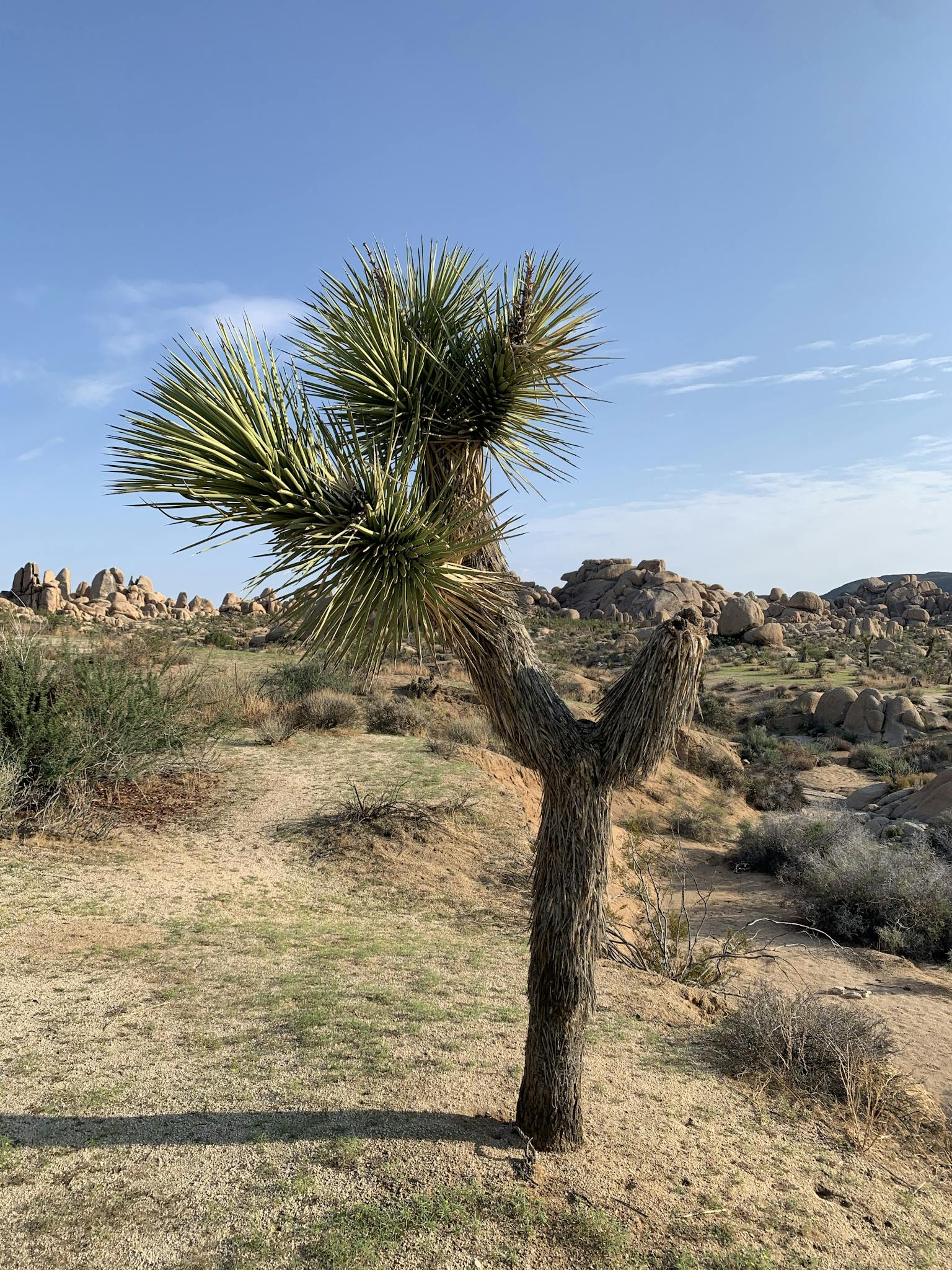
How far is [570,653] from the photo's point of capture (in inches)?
1660

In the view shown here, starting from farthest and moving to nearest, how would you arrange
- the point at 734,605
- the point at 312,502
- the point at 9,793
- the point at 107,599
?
the point at 107,599 < the point at 734,605 < the point at 9,793 < the point at 312,502

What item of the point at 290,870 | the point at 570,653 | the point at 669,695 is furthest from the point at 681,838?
the point at 570,653

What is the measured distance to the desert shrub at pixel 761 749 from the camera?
2222cm

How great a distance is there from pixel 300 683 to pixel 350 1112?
549 inches

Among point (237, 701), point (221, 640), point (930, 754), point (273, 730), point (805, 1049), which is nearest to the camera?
point (805, 1049)

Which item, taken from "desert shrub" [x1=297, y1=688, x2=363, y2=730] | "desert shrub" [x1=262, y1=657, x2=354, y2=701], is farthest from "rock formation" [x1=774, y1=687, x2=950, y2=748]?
"desert shrub" [x1=297, y1=688, x2=363, y2=730]

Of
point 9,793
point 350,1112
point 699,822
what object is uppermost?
point 9,793

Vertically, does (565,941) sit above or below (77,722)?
below

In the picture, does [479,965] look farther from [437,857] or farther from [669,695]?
[669,695]

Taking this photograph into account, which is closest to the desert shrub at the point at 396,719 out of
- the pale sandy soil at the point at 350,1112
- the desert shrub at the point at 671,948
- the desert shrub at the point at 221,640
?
the desert shrub at the point at 671,948

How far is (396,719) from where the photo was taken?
17.5 metres

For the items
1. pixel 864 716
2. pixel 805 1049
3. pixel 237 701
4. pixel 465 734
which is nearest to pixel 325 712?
pixel 237 701

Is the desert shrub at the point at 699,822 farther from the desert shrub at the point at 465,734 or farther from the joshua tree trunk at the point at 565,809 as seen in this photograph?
the joshua tree trunk at the point at 565,809

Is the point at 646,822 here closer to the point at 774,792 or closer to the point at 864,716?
the point at 774,792
